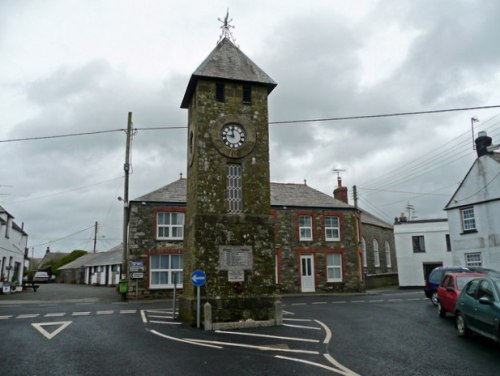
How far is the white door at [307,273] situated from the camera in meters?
27.9

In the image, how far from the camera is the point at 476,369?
300 inches

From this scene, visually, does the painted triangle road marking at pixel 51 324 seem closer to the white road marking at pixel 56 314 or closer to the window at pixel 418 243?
the white road marking at pixel 56 314

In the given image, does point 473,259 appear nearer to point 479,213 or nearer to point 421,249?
point 479,213

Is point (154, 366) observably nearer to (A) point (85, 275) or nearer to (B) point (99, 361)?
(B) point (99, 361)

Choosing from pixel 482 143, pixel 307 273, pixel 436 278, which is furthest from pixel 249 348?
pixel 482 143

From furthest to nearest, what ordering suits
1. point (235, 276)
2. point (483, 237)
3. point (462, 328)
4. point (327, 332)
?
point (483, 237), point (235, 276), point (327, 332), point (462, 328)

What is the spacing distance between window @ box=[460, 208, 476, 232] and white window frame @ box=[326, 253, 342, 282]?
837 centimetres

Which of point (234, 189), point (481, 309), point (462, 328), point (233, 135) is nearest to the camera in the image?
point (481, 309)

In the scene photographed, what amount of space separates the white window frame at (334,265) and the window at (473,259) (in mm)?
8091

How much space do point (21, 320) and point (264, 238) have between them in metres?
9.27

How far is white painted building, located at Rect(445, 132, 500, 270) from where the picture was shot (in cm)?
2439

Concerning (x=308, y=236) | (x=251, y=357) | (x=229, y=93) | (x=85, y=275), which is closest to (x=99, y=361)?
(x=251, y=357)

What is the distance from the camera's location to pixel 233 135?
47.6 feet

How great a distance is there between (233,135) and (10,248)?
2787 cm
